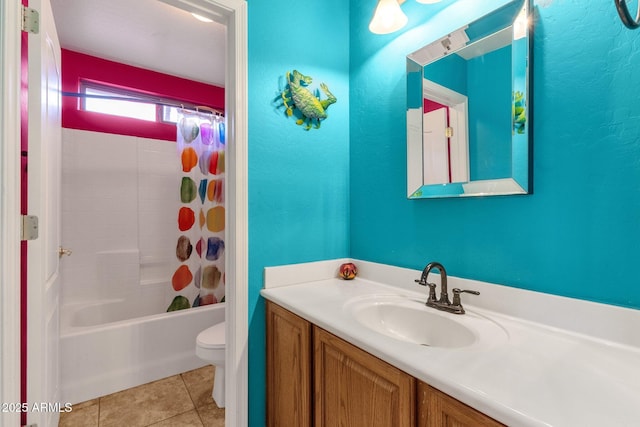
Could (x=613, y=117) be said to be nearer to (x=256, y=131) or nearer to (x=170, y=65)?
(x=256, y=131)

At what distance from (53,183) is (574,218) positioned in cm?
210

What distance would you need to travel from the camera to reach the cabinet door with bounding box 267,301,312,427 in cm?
110

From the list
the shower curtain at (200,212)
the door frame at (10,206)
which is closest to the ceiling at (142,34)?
the shower curtain at (200,212)

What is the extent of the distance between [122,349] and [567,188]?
2.52 metres

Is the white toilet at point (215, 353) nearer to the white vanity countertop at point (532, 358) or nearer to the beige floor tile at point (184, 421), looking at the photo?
the beige floor tile at point (184, 421)

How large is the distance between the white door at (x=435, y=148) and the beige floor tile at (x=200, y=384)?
185 cm

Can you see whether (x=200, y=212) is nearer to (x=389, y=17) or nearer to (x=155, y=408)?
(x=155, y=408)

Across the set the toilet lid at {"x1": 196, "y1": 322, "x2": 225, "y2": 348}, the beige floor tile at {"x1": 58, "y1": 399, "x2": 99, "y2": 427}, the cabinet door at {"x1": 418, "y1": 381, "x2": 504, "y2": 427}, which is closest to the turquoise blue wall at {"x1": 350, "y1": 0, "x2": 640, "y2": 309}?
the cabinet door at {"x1": 418, "y1": 381, "x2": 504, "y2": 427}

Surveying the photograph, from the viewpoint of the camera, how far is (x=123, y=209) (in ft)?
8.26

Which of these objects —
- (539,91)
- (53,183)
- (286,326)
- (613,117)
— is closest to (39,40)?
(53,183)

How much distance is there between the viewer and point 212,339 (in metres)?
1.74

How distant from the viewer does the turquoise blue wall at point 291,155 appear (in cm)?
135

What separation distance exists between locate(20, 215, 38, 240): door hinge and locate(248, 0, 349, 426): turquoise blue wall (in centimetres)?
76

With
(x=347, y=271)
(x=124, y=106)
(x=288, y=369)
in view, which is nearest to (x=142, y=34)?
(x=124, y=106)
